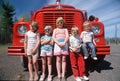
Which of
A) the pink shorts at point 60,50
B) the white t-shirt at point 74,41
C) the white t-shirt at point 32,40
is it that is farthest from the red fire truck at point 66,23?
the pink shorts at point 60,50

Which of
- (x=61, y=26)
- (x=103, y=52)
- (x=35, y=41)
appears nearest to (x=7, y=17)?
(x=35, y=41)

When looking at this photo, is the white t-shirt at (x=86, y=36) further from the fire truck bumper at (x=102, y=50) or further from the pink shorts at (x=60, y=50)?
the pink shorts at (x=60, y=50)

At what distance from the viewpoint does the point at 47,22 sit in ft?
16.5

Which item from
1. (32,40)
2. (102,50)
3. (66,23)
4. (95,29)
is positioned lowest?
(102,50)

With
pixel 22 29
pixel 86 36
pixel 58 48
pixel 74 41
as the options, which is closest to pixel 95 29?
pixel 86 36

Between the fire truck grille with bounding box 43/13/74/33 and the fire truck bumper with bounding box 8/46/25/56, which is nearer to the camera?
the fire truck bumper with bounding box 8/46/25/56

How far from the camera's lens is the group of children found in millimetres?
4422

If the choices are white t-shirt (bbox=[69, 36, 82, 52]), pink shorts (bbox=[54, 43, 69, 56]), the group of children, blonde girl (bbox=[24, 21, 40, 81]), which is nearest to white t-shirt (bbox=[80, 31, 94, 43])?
the group of children

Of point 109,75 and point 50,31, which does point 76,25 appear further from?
point 109,75

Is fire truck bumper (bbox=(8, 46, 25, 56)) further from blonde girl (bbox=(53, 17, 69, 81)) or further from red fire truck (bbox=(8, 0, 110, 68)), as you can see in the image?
blonde girl (bbox=(53, 17, 69, 81))

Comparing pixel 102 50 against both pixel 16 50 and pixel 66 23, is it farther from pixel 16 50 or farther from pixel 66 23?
pixel 16 50

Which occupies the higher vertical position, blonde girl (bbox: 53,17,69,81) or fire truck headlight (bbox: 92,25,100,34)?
fire truck headlight (bbox: 92,25,100,34)

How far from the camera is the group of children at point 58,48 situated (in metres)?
4.42

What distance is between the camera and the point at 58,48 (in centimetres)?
448
